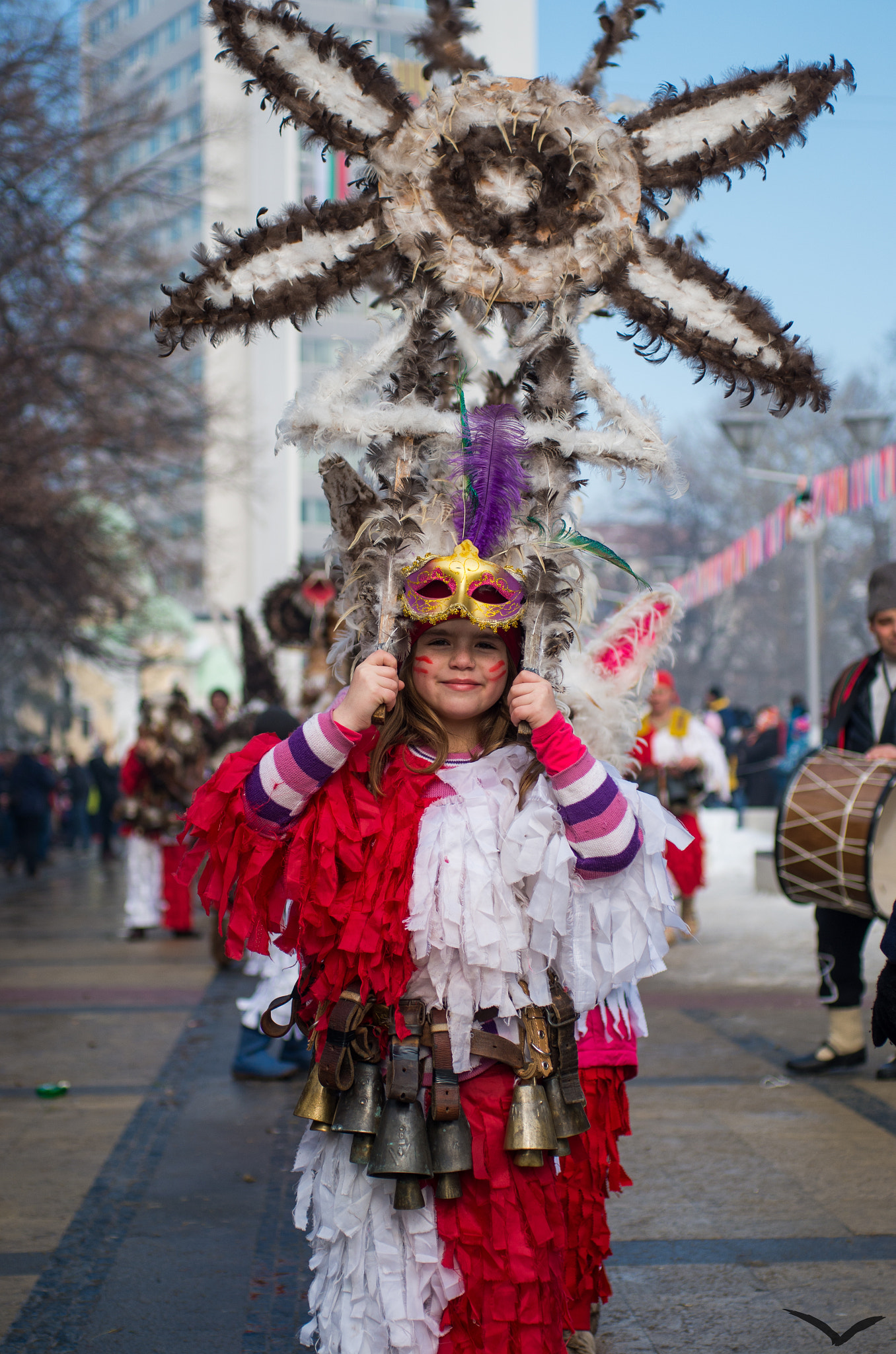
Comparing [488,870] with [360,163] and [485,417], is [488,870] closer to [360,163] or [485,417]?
[485,417]

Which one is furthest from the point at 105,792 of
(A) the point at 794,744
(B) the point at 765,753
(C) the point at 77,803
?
(A) the point at 794,744

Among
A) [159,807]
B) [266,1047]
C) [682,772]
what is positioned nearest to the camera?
[266,1047]

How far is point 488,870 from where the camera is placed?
9.09 ft

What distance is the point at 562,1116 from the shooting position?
2.80 metres

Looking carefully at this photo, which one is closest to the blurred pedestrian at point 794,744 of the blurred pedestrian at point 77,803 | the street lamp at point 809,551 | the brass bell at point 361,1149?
the street lamp at point 809,551

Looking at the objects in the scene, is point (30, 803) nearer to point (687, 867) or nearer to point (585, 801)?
point (687, 867)

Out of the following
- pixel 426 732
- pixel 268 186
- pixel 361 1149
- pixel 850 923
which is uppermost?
pixel 268 186

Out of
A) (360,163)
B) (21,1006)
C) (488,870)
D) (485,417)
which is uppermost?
(360,163)

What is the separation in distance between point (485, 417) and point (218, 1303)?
8.54ft

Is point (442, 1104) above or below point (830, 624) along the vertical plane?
below

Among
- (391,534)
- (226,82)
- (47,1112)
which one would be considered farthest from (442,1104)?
(226,82)

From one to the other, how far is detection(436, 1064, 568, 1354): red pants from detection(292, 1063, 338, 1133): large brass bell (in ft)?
0.93

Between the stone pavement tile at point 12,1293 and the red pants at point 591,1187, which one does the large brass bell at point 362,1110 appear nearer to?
the red pants at point 591,1187

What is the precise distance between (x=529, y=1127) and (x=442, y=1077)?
21cm
